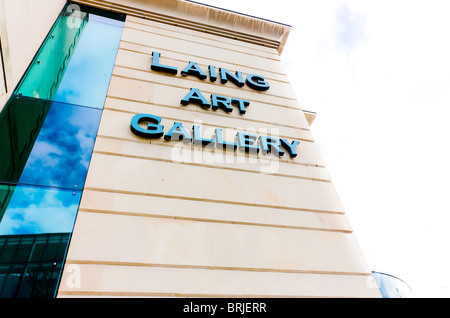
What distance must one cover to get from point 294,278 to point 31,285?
10.4 feet

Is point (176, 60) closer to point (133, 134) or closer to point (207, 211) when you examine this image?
point (133, 134)

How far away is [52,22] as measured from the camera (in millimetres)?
5816

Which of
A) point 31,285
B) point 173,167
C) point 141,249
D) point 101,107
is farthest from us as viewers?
point 101,107

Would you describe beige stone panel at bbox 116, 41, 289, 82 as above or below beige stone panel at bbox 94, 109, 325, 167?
above

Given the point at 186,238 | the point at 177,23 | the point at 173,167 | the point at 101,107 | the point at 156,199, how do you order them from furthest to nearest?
1. the point at 177,23
2. the point at 101,107
3. the point at 173,167
4. the point at 156,199
5. the point at 186,238

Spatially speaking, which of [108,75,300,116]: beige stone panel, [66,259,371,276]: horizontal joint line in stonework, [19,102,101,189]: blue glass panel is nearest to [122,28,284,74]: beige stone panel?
[108,75,300,116]: beige stone panel

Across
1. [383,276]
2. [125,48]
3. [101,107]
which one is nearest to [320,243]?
[101,107]

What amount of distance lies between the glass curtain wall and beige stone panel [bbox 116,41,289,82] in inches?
12.4

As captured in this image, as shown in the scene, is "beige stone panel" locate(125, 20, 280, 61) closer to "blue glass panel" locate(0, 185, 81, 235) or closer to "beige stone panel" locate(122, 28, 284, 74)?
"beige stone panel" locate(122, 28, 284, 74)

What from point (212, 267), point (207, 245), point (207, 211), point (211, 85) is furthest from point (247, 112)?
point (212, 267)

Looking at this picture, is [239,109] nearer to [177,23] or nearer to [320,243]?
[320,243]

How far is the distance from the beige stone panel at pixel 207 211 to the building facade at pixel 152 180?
0.02 meters

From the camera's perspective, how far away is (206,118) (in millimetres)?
5355

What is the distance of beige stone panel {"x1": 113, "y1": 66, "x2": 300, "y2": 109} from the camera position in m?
→ 5.59
